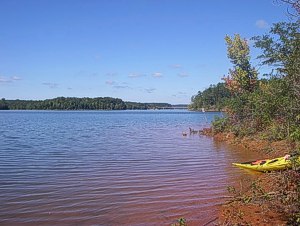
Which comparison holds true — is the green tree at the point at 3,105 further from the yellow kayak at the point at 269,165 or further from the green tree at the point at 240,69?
the yellow kayak at the point at 269,165

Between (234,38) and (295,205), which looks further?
(234,38)

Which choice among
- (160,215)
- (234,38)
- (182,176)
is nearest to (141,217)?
(160,215)

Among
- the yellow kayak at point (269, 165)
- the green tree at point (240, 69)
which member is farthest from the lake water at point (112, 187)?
the green tree at point (240, 69)

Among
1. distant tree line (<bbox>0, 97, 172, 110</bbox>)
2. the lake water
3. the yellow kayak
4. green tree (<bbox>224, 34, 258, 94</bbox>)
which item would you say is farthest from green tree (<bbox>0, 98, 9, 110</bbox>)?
the yellow kayak

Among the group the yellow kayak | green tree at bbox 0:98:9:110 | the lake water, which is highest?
green tree at bbox 0:98:9:110

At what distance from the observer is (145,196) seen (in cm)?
1058

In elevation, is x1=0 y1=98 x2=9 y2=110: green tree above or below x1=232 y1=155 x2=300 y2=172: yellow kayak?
above

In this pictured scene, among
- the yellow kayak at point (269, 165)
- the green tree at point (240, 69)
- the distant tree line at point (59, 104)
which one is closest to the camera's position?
the yellow kayak at point (269, 165)

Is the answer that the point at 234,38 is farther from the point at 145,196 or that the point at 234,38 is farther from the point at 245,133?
the point at 145,196

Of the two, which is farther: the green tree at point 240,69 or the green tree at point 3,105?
the green tree at point 3,105

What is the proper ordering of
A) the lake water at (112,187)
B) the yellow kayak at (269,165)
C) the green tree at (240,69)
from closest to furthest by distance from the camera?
1. the lake water at (112,187)
2. the yellow kayak at (269,165)
3. the green tree at (240,69)

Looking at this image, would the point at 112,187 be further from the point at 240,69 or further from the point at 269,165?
the point at 240,69

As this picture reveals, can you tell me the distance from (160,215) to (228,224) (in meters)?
2.02

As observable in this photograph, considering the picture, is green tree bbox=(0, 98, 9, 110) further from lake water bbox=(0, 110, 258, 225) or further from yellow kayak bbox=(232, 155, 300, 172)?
yellow kayak bbox=(232, 155, 300, 172)
